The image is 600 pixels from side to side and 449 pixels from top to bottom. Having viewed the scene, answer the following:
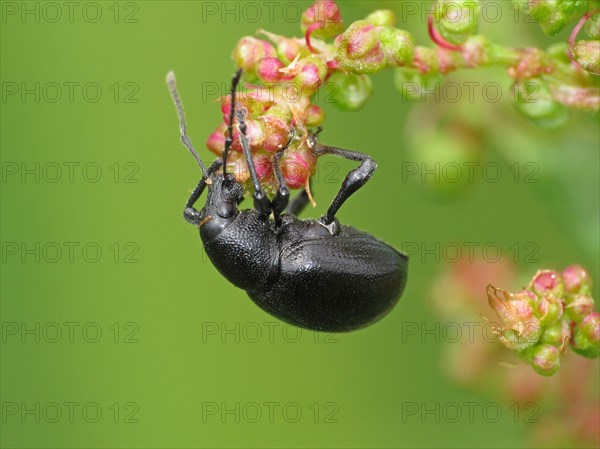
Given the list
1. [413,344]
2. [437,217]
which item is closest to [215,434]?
[413,344]

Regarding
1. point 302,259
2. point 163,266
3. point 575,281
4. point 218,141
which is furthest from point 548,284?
point 163,266

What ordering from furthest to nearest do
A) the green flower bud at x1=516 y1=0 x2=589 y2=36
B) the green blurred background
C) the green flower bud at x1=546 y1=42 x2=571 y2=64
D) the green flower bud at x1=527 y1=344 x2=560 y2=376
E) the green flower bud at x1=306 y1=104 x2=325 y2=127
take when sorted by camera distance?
1. the green blurred background
2. the green flower bud at x1=546 y1=42 x2=571 y2=64
3. the green flower bud at x1=306 y1=104 x2=325 y2=127
4. the green flower bud at x1=527 y1=344 x2=560 y2=376
5. the green flower bud at x1=516 y1=0 x2=589 y2=36

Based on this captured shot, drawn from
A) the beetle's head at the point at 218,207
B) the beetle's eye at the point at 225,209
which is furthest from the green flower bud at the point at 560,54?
the beetle's eye at the point at 225,209

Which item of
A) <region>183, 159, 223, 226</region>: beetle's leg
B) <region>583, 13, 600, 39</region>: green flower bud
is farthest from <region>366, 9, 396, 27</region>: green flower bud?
<region>183, 159, 223, 226</region>: beetle's leg

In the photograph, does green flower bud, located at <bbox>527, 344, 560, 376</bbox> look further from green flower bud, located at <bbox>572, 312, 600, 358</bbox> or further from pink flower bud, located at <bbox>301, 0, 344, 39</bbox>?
pink flower bud, located at <bbox>301, 0, 344, 39</bbox>

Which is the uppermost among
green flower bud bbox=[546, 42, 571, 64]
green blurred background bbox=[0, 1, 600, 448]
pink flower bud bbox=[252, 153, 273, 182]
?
green flower bud bbox=[546, 42, 571, 64]

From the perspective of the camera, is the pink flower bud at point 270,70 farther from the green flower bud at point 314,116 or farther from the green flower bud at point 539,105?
the green flower bud at point 539,105
